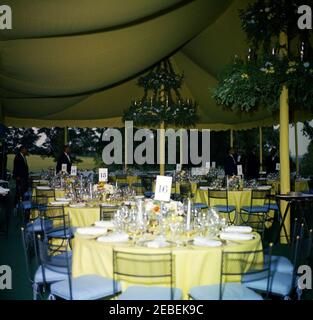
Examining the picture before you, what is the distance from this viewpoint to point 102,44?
23.1 feet

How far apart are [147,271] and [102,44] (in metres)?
4.74

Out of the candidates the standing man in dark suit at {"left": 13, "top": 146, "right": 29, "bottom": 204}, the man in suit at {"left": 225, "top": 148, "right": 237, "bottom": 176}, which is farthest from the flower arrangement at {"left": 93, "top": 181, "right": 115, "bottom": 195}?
the man in suit at {"left": 225, "top": 148, "right": 237, "bottom": 176}

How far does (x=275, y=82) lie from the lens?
5.57 m

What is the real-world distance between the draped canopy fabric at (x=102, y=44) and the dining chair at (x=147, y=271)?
283 cm

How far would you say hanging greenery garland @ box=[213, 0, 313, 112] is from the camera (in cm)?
550

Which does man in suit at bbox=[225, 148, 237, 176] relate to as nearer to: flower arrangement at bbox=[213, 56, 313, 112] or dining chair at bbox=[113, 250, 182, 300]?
flower arrangement at bbox=[213, 56, 313, 112]

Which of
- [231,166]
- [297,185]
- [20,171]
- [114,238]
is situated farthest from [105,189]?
[297,185]

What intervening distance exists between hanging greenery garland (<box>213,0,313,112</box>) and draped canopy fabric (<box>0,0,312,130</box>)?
47.8 inches

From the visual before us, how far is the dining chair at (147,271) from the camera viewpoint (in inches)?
124

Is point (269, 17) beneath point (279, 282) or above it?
above

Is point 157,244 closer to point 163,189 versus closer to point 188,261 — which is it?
point 188,261

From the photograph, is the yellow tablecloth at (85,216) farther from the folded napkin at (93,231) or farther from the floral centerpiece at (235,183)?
the floral centerpiece at (235,183)

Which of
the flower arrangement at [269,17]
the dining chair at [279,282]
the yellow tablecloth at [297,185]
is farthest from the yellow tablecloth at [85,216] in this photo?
the yellow tablecloth at [297,185]
